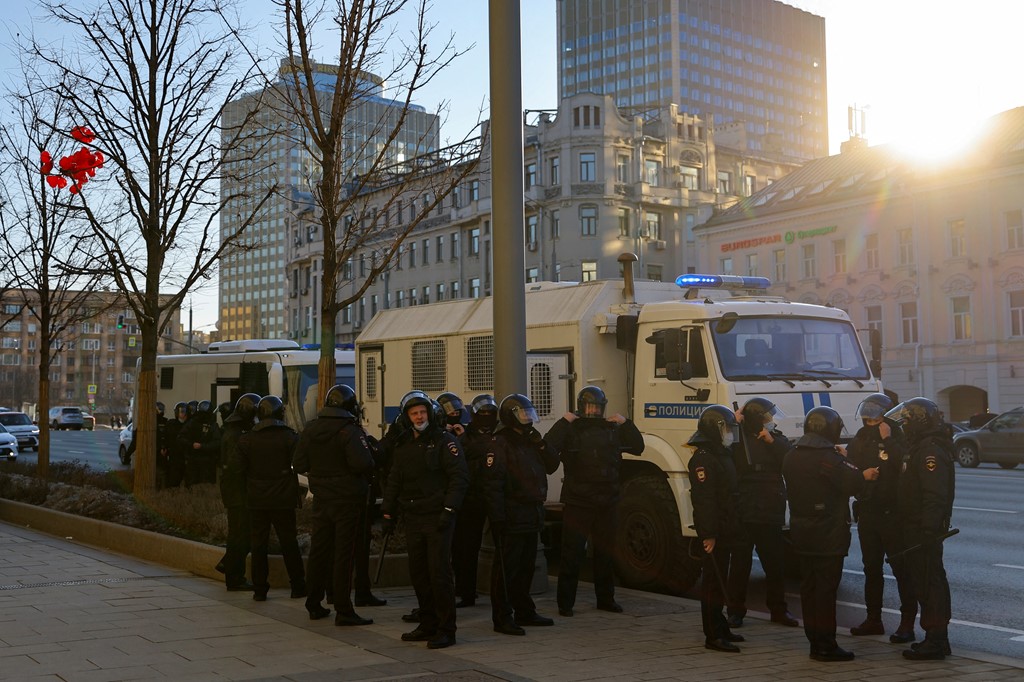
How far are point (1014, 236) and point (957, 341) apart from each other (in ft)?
15.1

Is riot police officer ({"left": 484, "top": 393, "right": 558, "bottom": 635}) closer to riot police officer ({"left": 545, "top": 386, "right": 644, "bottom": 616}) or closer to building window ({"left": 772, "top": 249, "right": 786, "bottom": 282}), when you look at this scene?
riot police officer ({"left": 545, "top": 386, "right": 644, "bottom": 616})

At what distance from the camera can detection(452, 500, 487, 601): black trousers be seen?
931cm

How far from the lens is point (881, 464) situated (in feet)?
26.4

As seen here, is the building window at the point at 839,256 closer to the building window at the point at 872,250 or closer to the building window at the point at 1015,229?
the building window at the point at 872,250

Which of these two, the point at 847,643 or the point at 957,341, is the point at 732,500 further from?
the point at 957,341

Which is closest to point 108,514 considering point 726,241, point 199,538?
point 199,538

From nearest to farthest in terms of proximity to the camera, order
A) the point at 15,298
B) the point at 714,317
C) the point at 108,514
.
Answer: the point at 714,317 → the point at 108,514 → the point at 15,298

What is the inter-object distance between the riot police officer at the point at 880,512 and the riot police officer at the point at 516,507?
2302mm

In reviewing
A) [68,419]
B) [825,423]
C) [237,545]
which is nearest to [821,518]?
[825,423]

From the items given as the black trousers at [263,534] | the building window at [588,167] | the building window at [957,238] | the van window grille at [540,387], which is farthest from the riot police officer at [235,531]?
the building window at [588,167]

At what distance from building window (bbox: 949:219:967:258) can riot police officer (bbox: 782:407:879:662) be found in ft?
131

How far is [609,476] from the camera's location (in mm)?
9062

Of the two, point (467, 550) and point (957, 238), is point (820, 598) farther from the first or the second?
point (957, 238)

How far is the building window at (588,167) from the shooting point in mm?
62656
